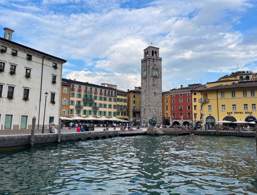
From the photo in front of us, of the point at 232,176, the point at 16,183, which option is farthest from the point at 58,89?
the point at 232,176

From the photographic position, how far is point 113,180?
13273 millimetres

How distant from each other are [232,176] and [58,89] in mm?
31865

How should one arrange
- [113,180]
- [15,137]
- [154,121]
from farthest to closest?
[154,121] → [15,137] → [113,180]

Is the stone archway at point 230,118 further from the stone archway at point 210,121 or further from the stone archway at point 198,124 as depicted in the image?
the stone archway at point 198,124

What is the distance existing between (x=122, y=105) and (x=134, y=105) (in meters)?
9.77

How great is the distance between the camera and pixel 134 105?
98062 mm

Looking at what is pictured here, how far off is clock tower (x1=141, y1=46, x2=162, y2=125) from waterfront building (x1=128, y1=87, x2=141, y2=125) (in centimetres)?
597

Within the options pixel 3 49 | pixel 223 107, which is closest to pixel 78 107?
pixel 223 107

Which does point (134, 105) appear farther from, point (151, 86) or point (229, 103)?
point (229, 103)

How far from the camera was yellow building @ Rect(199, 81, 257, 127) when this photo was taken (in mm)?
55281

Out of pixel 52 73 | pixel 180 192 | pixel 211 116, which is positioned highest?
pixel 52 73

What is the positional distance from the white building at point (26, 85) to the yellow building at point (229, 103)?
130ft

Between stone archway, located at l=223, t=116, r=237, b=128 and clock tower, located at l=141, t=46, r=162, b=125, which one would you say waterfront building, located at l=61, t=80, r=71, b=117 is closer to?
clock tower, located at l=141, t=46, r=162, b=125

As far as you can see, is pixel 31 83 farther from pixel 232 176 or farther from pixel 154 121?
pixel 154 121
